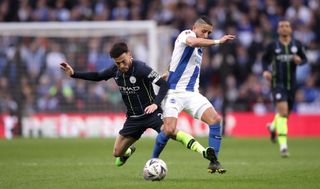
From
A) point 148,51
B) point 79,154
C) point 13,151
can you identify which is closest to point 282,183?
point 79,154

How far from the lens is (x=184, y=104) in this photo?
11.1m

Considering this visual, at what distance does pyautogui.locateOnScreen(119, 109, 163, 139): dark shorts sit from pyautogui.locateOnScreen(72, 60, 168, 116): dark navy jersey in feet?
0.35

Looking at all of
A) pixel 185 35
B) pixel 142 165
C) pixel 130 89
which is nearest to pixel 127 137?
pixel 130 89

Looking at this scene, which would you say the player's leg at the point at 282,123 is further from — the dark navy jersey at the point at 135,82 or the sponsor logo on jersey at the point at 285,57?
the dark navy jersey at the point at 135,82

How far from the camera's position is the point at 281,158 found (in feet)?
48.0

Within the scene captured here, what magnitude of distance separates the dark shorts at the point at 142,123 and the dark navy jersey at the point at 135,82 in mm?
107

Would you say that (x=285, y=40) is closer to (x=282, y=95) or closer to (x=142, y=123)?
(x=282, y=95)

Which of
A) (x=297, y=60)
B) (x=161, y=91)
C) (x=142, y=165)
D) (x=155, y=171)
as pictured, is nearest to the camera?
(x=155, y=171)

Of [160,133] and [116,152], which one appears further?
[116,152]

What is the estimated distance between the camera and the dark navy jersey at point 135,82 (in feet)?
35.8

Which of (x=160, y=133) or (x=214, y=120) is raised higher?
(x=214, y=120)

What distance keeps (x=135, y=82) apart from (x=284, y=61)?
564 cm

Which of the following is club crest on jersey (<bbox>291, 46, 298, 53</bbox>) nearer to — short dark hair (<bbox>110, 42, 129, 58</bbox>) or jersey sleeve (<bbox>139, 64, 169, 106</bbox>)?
jersey sleeve (<bbox>139, 64, 169, 106</bbox>)

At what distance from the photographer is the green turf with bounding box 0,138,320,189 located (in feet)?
32.4
